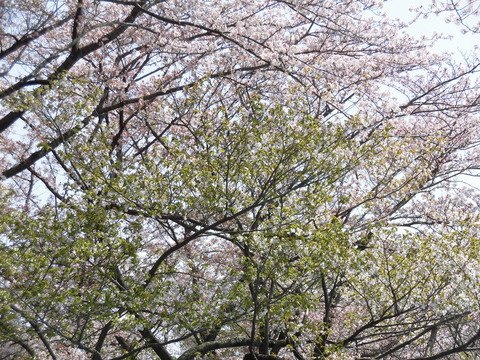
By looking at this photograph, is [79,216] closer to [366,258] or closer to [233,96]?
[366,258]

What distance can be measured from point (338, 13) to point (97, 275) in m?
5.59

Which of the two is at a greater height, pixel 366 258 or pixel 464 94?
pixel 464 94

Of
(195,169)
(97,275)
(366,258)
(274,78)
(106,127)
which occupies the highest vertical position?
(274,78)

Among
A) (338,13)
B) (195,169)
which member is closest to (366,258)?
(195,169)

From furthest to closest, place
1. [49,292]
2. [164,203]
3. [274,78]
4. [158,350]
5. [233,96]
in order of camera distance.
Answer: [233,96], [274,78], [158,350], [164,203], [49,292]

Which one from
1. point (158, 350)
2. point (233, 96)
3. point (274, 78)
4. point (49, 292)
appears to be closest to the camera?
point (49, 292)

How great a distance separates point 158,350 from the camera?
26.3 ft

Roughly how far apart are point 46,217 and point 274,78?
5.08 m

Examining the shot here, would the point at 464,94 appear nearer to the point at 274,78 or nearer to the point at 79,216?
the point at 274,78

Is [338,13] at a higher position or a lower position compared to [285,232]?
higher

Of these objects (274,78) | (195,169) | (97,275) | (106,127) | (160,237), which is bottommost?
(97,275)

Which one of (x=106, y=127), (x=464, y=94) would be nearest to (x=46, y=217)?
(x=106, y=127)

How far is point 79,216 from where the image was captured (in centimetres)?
664

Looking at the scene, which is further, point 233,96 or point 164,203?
point 233,96
